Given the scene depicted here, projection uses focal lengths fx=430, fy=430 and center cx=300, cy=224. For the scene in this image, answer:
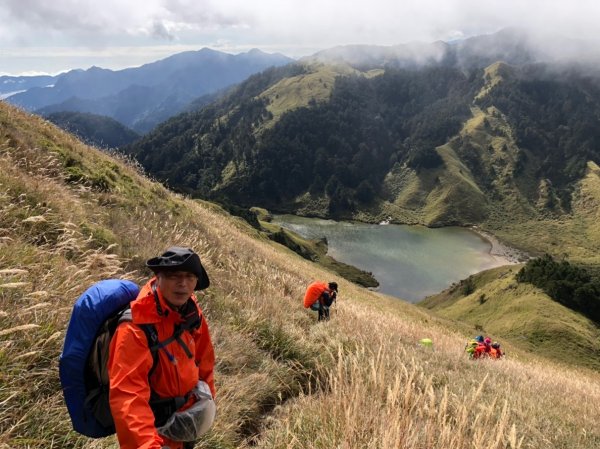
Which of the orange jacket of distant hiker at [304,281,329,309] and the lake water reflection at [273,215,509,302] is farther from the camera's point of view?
the lake water reflection at [273,215,509,302]

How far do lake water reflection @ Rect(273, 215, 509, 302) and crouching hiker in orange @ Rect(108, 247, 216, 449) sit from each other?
9333 centimetres

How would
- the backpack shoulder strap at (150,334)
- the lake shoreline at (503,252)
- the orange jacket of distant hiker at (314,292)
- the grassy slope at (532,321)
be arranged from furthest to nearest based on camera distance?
the lake shoreline at (503,252) < the grassy slope at (532,321) < the orange jacket of distant hiker at (314,292) < the backpack shoulder strap at (150,334)

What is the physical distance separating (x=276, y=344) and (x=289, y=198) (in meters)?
193

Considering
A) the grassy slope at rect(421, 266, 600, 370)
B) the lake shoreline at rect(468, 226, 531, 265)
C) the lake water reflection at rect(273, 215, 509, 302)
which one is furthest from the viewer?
the lake shoreline at rect(468, 226, 531, 265)

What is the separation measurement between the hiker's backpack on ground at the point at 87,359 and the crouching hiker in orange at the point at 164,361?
140 millimetres

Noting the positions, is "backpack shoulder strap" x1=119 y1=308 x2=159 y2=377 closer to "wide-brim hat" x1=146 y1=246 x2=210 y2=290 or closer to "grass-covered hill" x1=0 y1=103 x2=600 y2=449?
"wide-brim hat" x1=146 y1=246 x2=210 y2=290

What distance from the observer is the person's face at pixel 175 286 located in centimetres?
318

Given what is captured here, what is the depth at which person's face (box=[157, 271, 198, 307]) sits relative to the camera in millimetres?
3180

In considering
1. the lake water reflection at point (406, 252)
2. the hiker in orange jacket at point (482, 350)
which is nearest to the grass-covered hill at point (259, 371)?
the hiker in orange jacket at point (482, 350)

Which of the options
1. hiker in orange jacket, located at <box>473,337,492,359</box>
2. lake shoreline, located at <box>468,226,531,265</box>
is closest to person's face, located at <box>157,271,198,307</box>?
hiker in orange jacket, located at <box>473,337,492,359</box>

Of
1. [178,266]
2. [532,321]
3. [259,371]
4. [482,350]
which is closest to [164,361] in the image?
[178,266]

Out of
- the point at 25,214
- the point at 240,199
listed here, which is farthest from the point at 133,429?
the point at 240,199

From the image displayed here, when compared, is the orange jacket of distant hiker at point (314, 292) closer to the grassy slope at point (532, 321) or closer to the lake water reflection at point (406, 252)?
the grassy slope at point (532, 321)

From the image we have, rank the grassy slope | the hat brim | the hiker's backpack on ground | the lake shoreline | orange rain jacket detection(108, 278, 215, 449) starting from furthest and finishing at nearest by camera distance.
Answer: the lake shoreline → the grassy slope → the hat brim → the hiker's backpack on ground → orange rain jacket detection(108, 278, 215, 449)
